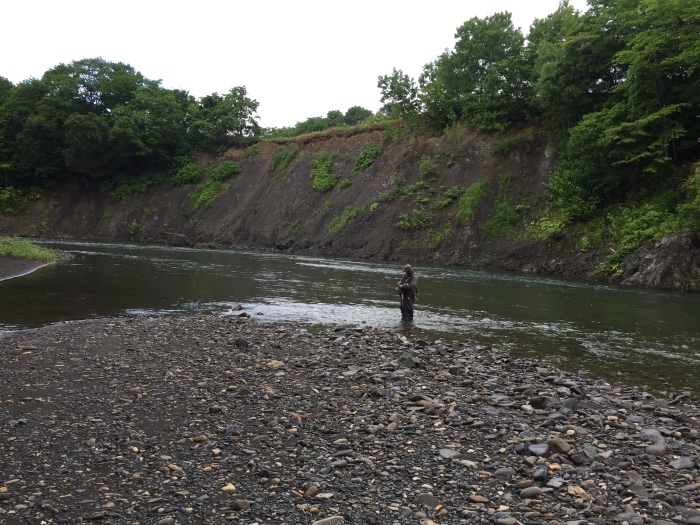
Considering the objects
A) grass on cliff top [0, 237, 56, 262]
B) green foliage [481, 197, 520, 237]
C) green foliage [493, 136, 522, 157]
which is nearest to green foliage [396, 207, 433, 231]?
green foliage [481, 197, 520, 237]

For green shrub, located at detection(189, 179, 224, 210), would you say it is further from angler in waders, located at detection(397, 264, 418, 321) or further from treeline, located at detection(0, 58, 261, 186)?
angler in waders, located at detection(397, 264, 418, 321)

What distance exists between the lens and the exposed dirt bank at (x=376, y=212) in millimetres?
34125

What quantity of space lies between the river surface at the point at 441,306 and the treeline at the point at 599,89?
903 centimetres

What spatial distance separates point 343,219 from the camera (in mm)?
47062

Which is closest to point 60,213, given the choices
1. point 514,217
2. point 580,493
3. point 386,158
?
point 386,158

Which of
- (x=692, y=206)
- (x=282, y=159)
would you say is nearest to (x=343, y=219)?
(x=282, y=159)

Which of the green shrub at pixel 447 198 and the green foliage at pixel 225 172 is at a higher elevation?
the green foliage at pixel 225 172

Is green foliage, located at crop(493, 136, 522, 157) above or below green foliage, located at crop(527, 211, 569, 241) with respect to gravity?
above

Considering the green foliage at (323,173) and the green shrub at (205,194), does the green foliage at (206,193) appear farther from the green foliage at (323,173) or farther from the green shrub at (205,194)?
the green foliage at (323,173)

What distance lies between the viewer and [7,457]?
5.96m

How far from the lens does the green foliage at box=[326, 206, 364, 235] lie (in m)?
46.6

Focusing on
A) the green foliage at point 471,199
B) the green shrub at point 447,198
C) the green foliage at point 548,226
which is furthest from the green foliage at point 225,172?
the green foliage at point 548,226

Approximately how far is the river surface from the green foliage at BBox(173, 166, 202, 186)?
3707 cm

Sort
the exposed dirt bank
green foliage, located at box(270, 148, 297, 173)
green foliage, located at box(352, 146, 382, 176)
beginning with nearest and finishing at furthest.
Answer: the exposed dirt bank < green foliage, located at box(352, 146, 382, 176) < green foliage, located at box(270, 148, 297, 173)
